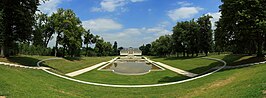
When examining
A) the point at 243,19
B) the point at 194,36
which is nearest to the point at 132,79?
the point at 243,19

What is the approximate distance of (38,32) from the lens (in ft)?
102

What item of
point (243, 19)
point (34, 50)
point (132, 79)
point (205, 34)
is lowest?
point (132, 79)

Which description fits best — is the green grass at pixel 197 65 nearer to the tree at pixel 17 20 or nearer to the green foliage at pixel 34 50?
the tree at pixel 17 20

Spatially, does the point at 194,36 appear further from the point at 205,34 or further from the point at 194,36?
the point at 205,34

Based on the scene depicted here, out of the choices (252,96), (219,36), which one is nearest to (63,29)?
(219,36)

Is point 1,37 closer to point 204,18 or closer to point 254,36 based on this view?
point 254,36

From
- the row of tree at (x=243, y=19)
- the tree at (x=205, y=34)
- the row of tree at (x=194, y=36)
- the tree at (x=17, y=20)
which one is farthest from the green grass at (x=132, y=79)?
the row of tree at (x=194, y=36)

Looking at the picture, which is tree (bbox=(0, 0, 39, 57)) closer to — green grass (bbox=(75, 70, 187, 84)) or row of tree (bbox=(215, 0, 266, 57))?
green grass (bbox=(75, 70, 187, 84))

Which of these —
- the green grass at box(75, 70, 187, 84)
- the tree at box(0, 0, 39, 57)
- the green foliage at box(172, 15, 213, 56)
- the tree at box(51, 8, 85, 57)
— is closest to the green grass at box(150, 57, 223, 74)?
the green grass at box(75, 70, 187, 84)

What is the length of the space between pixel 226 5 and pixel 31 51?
4168cm

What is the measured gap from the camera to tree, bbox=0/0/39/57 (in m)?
26.3

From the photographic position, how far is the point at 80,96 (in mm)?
15133

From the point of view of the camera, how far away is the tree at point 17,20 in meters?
26.3

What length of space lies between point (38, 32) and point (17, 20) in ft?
13.2
